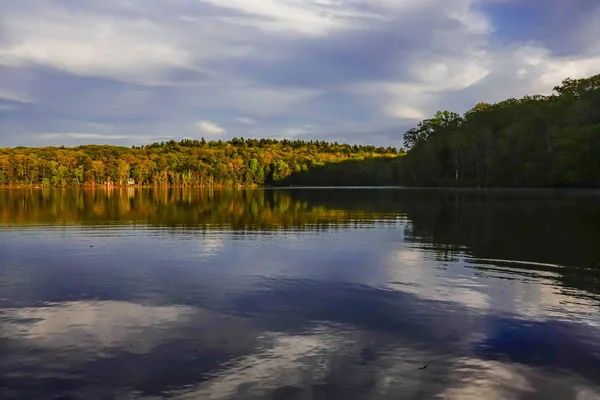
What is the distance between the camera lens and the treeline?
10350cm

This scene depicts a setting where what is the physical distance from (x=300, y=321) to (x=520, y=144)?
122 m

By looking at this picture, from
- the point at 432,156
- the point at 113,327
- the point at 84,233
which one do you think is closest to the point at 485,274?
the point at 113,327

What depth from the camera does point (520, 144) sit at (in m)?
122

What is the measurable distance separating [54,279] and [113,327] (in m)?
7.42

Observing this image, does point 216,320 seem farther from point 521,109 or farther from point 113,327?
point 521,109

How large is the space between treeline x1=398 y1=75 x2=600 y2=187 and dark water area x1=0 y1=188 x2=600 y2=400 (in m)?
87.4

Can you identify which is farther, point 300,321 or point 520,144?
point 520,144

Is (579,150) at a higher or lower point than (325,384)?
higher

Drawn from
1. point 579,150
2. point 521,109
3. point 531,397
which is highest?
point 521,109

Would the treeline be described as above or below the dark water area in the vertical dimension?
above

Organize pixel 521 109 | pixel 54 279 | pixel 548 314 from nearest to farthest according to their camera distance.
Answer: pixel 548 314 → pixel 54 279 → pixel 521 109

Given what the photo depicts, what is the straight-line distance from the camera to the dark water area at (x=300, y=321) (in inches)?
377

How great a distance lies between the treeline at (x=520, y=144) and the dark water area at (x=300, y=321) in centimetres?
8742

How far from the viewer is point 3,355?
1092cm
